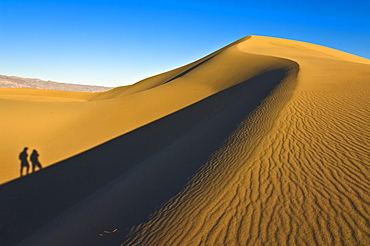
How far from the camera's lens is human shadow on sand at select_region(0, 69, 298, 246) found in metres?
5.24

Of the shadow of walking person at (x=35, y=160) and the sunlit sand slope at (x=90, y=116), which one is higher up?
the sunlit sand slope at (x=90, y=116)

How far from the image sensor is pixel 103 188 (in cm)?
808

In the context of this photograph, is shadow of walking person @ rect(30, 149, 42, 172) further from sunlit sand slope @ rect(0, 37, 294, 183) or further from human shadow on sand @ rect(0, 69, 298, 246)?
human shadow on sand @ rect(0, 69, 298, 246)

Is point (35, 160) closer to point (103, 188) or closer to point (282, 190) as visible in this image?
point (103, 188)

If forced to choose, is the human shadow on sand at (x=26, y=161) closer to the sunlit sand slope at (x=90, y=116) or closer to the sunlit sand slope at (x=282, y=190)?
the sunlit sand slope at (x=90, y=116)

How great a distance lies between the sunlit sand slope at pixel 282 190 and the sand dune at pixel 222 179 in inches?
0.8

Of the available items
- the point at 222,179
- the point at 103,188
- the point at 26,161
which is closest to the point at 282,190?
the point at 222,179

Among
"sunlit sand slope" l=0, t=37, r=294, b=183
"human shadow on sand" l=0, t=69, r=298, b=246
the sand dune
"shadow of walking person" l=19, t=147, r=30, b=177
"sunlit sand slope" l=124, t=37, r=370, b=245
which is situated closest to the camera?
"sunlit sand slope" l=124, t=37, r=370, b=245

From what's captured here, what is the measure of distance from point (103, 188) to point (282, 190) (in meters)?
6.11

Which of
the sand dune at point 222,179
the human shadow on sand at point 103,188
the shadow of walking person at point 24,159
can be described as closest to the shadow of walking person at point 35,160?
the shadow of walking person at point 24,159

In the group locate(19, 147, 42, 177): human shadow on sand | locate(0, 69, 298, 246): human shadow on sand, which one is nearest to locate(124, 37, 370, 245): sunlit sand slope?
locate(0, 69, 298, 246): human shadow on sand

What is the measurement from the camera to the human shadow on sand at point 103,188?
5238mm

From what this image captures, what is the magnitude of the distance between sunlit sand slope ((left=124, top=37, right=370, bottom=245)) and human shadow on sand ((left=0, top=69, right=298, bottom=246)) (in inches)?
27.9

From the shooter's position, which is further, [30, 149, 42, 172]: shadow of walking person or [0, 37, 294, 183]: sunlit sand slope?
[0, 37, 294, 183]: sunlit sand slope
